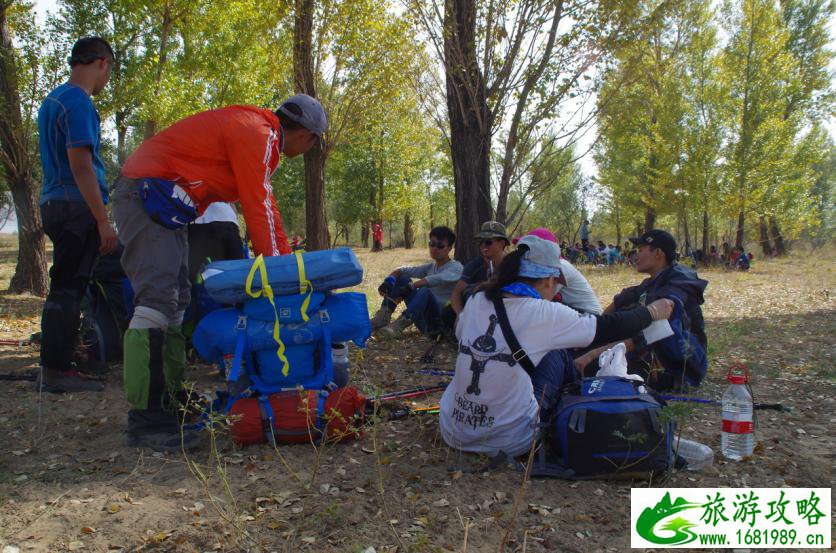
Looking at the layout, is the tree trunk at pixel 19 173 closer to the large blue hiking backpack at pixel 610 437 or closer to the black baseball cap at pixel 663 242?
the black baseball cap at pixel 663 242

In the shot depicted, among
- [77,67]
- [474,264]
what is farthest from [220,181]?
[474,264]

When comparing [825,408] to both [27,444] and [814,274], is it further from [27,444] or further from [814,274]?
[814,274]

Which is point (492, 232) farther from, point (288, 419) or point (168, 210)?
point (168, 210)

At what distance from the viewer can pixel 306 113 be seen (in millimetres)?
3557

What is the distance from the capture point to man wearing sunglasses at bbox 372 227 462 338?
20.8ft

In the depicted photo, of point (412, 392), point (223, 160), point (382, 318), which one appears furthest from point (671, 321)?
point (382, 318)

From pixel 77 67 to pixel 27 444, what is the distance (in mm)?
2371

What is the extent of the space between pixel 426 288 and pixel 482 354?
337cm

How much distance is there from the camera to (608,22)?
6.31 m

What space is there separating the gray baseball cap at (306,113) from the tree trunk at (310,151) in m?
6.83

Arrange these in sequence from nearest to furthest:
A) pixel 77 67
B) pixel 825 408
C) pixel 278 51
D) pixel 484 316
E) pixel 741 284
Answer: pixel 484 316 → pixel 77 67 → pixel 825 408 → pixel 278 51 → pixel 741 284

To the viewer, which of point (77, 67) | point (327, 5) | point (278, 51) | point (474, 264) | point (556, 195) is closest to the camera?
point (77, 67)

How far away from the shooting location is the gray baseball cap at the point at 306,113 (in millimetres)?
3549

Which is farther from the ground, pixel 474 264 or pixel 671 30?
pixel 671 30
